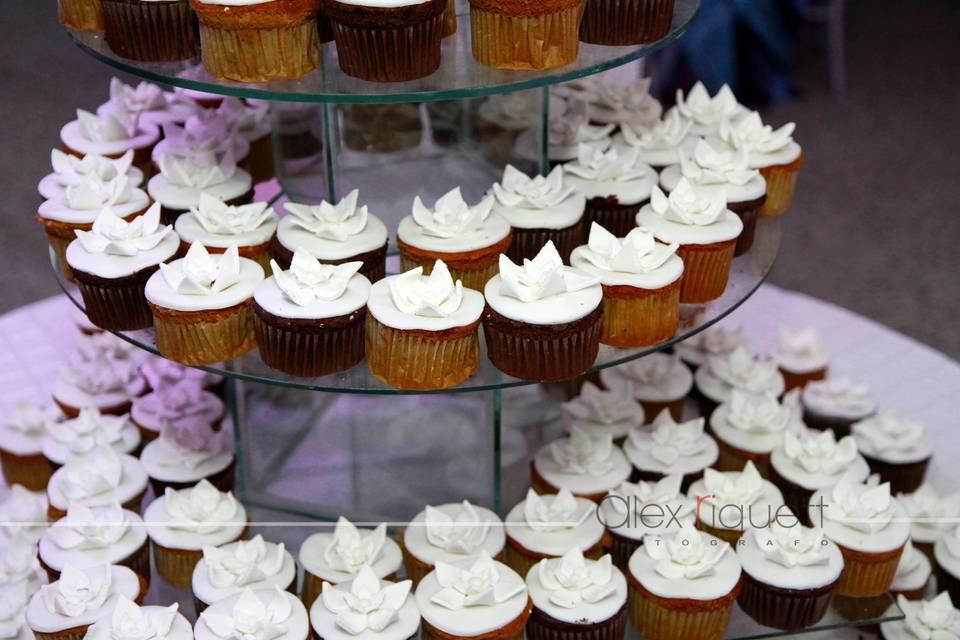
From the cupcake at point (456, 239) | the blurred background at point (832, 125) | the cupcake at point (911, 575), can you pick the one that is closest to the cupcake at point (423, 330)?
the cupcake at point (456, 239)

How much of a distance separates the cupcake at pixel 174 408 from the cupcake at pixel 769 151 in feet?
4.12

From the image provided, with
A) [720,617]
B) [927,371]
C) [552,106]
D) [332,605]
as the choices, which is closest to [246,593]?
[332,605]

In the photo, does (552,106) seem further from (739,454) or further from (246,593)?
(246,593)

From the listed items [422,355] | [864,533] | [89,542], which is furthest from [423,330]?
[864,533]

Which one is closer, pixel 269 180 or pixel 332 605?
pixel 332 605

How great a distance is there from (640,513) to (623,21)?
898 mm

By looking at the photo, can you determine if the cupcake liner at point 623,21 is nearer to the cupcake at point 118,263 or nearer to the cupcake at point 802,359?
the cupcake at point 118,263

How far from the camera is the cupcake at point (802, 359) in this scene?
301cm

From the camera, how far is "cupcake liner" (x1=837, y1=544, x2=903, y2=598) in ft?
7.44

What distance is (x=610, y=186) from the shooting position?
8.02 ft

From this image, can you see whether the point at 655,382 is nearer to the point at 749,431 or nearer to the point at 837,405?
the point at 749,431

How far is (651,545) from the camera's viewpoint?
7.16ft

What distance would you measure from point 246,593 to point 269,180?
1064 millimetres

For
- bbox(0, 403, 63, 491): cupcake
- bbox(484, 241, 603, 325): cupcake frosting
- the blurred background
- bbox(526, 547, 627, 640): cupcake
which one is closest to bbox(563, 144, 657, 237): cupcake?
bbox(484, 241, 603, 325): cupcake frosting
